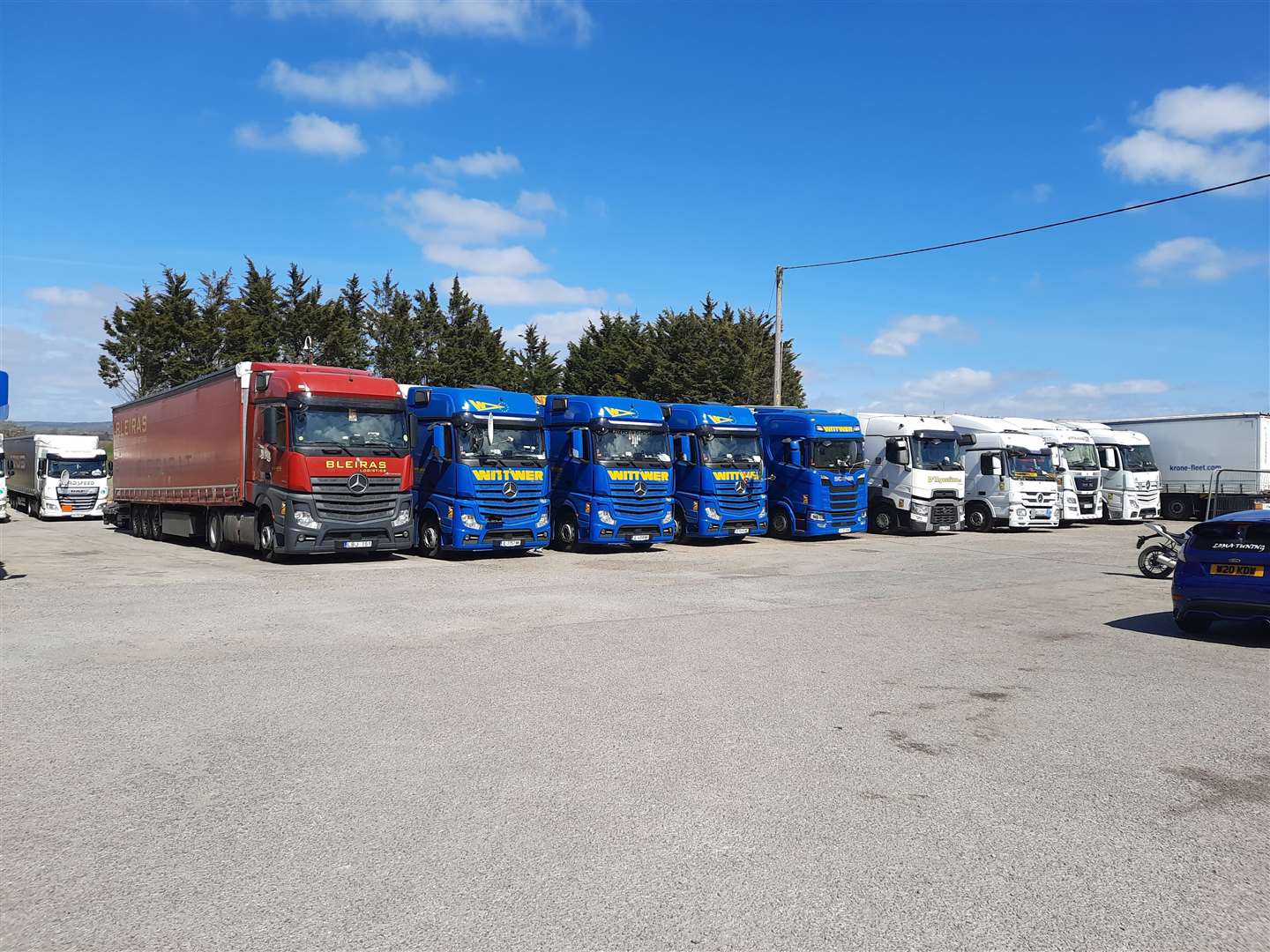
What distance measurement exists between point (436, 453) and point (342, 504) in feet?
9.13

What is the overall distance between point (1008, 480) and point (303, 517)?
20.4m

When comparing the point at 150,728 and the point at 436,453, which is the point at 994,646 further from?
the point at 436,453

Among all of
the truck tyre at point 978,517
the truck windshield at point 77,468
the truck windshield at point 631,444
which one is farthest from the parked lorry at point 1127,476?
the truck windshield at point 77,468

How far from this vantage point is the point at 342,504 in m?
16.7

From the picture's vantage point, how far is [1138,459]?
3294cm

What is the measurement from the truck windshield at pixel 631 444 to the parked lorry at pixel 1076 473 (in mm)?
15286

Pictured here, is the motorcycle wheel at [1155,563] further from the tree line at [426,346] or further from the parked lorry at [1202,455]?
the tree line at [426,346]

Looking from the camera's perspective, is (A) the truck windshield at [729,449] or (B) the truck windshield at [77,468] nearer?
(A) the truck windshield at [729,449]

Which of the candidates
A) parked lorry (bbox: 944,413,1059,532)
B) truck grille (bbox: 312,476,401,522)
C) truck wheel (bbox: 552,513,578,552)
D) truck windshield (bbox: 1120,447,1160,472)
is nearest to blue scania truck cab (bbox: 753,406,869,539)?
→ parked lorry (bbox: 944,413,1059,532)

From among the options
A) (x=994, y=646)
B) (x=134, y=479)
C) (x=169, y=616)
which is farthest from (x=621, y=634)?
(x=134, y=479)

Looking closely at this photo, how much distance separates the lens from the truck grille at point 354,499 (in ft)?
53.9

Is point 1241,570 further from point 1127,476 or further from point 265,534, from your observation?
point 1127,476

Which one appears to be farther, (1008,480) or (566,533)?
(1008,480)

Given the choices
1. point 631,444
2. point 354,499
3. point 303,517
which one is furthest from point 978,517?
point 303,517
